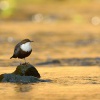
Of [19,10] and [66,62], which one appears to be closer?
[66,62]

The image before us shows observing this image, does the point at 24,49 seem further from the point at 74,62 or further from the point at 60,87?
the point at 74,62

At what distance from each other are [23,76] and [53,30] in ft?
80.4

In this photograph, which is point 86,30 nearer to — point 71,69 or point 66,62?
point 66,62

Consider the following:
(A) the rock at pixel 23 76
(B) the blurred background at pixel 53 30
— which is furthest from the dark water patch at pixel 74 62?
(A) the rock at pixel 23 76

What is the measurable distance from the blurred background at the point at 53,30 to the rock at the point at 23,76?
4.35m

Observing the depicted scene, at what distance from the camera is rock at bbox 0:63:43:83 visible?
52.0 ft

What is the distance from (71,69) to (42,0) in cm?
3260

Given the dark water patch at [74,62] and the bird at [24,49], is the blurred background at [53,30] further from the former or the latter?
the bird at [24,49]

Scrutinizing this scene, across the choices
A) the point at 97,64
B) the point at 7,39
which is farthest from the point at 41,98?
the point at 7,39

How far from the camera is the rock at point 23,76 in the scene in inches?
624

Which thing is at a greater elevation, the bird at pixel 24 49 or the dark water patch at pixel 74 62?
the bird at pixel 24 49

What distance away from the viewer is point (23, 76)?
16031mm

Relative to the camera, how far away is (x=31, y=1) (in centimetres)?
5103

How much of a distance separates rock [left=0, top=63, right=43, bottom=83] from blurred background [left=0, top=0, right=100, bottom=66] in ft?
14.3
